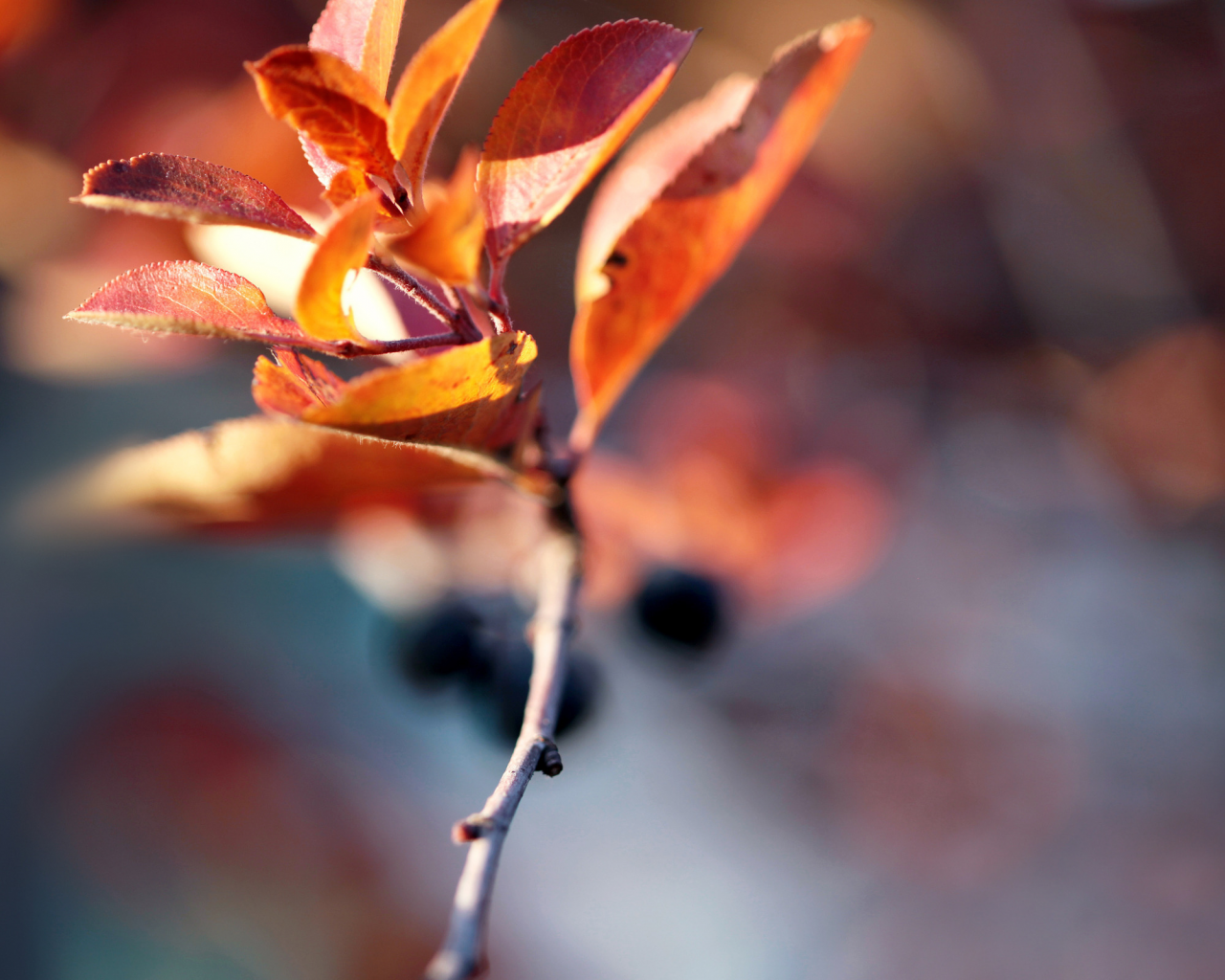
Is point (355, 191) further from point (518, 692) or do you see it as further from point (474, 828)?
point (518, 692)

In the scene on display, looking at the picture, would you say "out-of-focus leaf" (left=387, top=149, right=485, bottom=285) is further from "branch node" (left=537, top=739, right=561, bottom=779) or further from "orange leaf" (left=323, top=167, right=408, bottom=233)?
"branch node" (left=537, top=739, right=561, bottom=779)

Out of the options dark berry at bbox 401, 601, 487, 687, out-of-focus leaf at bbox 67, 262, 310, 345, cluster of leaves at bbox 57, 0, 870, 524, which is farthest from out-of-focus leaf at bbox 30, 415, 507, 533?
dark berry at bbox 401, 601, 487, 687

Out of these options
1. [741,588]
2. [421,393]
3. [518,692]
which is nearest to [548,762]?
[421,393]

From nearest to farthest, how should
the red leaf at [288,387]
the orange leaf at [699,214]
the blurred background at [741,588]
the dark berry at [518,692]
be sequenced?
the red leaf at [288,387], the orange leaf at [699,214], the dark berry at [518,692], the blurred background at [741,588]

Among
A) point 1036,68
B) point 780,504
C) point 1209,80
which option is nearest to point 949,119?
point 1036,68

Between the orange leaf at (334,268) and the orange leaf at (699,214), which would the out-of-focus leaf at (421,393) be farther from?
the orange leaf at (699,214)

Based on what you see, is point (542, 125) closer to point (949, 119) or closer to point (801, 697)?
point (801, 697)

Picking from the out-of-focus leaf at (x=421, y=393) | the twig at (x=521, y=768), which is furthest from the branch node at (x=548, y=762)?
the out-of-focus leaf at (x=421, y=393)
